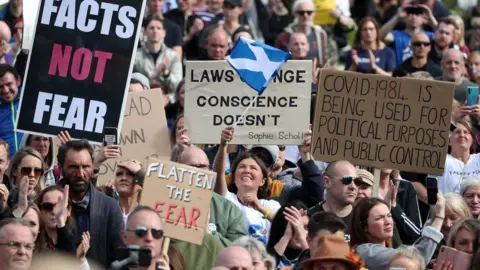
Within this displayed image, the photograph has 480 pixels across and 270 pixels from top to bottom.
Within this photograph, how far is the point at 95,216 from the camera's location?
13102 millimetres

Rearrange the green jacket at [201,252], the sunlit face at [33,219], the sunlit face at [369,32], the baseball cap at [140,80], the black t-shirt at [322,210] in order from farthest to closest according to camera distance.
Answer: the sunlit face at [369,32], the baseball cap at [140,80], the black t-shirt at [322,210], the green jacket at [201,252], the sunlit face at [33,219]

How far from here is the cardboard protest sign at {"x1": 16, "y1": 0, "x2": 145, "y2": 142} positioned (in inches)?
576

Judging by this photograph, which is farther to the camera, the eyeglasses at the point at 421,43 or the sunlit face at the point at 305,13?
the sunlit face at the point at 305,13

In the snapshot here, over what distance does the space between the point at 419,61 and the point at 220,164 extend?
5940 mm

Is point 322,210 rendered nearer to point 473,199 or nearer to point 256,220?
point 256,220

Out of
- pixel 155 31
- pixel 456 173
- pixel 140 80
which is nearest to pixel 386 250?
Answer: pixel 456 173

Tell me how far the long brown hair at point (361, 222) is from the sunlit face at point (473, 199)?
192 cm

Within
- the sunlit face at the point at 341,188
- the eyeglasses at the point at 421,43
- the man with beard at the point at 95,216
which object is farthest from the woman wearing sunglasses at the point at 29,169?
the eyeglasses at the point at 421,43

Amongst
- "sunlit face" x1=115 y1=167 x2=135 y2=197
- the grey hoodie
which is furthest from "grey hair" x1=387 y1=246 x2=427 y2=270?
"sunlit face" x1=115 y1=167 x2=135 y2=197

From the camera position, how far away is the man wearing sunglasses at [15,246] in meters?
11.6

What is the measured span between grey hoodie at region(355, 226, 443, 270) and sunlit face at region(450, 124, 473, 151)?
119 inches

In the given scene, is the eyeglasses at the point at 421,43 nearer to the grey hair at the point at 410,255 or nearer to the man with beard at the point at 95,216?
the man with beard at the point at 95,216

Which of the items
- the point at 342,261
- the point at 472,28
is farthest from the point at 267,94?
the point at 472,28

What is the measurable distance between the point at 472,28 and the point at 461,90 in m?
5.41
